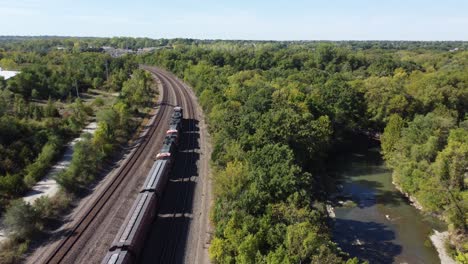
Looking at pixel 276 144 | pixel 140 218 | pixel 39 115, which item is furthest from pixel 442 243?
pixel 39 115

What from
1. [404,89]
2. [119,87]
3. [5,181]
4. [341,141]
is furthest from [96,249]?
[119,87]

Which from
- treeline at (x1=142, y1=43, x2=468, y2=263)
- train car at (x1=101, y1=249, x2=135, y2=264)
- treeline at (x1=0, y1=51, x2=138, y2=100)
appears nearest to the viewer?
train car at (x1=101, y1=249, x2=135, y2=264)

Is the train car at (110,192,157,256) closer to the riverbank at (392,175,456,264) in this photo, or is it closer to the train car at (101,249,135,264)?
the train car at (101,249,135,264)

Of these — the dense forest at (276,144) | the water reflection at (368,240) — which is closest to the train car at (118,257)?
the dense forest at (276,144)

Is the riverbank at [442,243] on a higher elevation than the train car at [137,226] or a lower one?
lower

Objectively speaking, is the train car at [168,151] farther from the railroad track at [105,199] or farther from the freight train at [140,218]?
the railroad track at [105,199]

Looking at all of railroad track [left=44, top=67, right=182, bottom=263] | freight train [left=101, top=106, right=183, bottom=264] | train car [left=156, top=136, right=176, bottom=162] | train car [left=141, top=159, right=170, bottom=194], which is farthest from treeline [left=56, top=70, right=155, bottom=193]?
train car [left=141, top=159, right=170, bottom=194]
